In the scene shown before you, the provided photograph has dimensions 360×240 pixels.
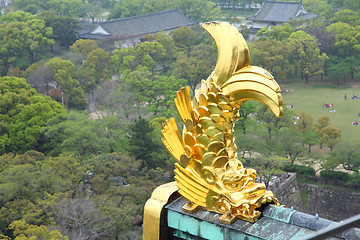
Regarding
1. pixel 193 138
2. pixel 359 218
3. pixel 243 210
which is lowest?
pixel 243 210

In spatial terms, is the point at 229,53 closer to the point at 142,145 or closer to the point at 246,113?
the point at 142,145

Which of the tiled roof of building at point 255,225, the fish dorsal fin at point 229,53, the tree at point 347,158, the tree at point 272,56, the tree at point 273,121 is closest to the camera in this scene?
the tiled roof of building at point 255,225

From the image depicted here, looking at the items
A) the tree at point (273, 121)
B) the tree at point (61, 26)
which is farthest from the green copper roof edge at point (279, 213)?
the tree at point (61, 26)

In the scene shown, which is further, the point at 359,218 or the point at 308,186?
the point at 308,186

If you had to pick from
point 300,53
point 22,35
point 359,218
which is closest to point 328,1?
point 300,53

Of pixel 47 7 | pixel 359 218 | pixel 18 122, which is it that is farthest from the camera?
pixel 47 7

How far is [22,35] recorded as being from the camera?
4128 centimetres

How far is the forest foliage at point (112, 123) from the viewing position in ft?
62.2

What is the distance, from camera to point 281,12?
50969 mm

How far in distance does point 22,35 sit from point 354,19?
82.7 feet

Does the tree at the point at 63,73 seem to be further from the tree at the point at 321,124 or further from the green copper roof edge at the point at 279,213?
the green copper roof edge at the point at 279,213

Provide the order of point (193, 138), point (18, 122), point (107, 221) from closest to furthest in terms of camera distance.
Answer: point (193, 138) → point (107, 221) → point (18, 122)

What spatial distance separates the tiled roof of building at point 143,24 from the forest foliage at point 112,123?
2556 millimetres

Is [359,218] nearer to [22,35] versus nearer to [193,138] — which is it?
[193,138]
